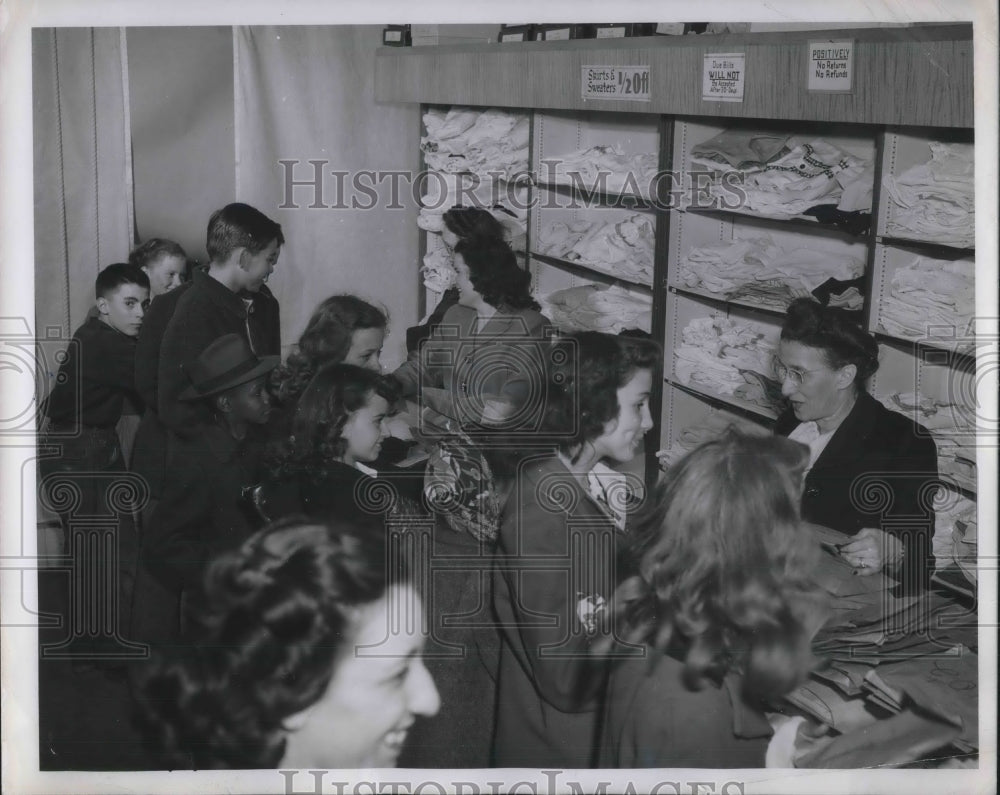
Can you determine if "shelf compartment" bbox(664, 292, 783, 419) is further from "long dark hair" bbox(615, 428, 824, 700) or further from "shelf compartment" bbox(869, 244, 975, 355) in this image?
"shelf compartment" bbox(869, 244, 975, 355)

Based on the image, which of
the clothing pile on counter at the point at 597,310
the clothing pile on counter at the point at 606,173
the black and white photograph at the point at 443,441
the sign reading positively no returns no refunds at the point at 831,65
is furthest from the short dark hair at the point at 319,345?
the sign reading positively no returns no refunds at the point at 831,65

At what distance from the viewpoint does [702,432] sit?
2631 millimetres

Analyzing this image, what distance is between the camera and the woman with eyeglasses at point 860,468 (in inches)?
101

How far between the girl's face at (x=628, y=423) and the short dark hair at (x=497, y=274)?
0.32 metres

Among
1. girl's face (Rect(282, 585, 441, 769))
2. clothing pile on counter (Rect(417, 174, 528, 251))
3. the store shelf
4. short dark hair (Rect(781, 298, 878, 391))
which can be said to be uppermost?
clothing pile on counter (Rect(417, 174, 528, 251))

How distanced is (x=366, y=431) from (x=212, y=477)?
1.35 ft

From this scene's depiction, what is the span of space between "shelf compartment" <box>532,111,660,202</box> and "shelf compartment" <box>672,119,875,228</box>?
0.23ft

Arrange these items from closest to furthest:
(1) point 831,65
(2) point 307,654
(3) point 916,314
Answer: (1) point 831,65
(3) point 916,314
(2) point 307,654

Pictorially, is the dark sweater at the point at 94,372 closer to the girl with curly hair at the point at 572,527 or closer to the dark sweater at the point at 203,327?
the dark sweater at the point at 203,327

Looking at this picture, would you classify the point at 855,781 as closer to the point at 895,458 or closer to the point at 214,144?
the point at 895,458

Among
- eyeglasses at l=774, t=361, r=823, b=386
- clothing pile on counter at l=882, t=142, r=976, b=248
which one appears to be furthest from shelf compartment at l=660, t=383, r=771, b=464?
clothing pile on counter at l=882, t=142, r=976, b=248

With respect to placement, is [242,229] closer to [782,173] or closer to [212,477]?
[212,477]

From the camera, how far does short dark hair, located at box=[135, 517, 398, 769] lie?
8.59 feet

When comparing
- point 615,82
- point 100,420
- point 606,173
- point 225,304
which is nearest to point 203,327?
point 225,304
